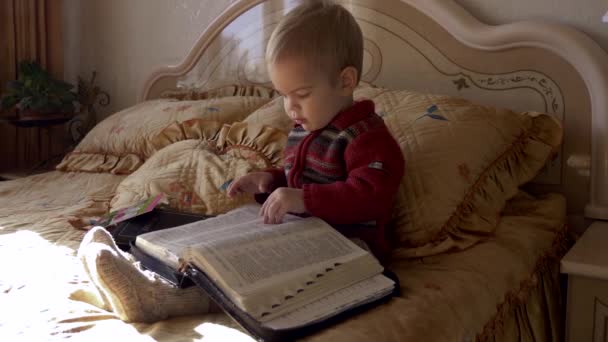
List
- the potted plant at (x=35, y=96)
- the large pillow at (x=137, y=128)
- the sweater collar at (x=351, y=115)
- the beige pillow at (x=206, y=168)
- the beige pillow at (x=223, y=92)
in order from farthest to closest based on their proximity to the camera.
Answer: the potted plant at (x=35, y=96)
the beige pillow at (x=223, y=92)
the large pillow at (x=137, y=128)
the beige pillow at (x=206, y=168)
the sweater collar at (x=351, y=115)

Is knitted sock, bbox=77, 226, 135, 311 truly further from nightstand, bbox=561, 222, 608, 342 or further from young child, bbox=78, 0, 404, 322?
nightstand, bbox=561, 222, 608, 342

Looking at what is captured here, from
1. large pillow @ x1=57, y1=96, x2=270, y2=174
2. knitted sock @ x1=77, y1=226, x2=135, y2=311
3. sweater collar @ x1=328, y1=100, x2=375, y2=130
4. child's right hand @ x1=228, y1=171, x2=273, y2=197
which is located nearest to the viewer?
knitted sock @ x1=77, y1=226, x2=135, y2=311

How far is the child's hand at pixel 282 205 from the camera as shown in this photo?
1.09m

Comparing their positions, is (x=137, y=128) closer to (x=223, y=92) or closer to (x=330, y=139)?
(x=223, y=92)

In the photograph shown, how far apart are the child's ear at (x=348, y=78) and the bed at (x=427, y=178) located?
263mm

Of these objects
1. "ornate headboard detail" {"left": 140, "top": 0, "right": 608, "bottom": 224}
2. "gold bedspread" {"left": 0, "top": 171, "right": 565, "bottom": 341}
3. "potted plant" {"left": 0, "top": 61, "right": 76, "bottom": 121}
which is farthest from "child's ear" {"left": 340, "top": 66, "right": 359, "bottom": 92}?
"potted plant" {"left": 0, "top": 61, "right": 76, "bottom": 121}

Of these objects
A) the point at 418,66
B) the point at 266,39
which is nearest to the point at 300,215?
the point at 418,66

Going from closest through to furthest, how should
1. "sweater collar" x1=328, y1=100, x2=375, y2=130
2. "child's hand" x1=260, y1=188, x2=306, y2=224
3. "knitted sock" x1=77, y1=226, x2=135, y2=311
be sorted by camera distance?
"knitted sock" x1=77, y1=226, x2=135, y2=311
"child's hand" x1=260, y1=188, x2=306, y2=224
"sweater collar" x1=328, y1=100, x2=375, y2=130

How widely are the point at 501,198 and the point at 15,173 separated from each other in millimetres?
2142

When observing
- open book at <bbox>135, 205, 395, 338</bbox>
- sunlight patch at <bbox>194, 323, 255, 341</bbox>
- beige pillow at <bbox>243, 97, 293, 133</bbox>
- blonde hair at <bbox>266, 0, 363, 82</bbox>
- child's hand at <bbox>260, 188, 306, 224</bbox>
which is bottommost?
sunlight patch at <bbox>194, 323, 255, 341</bbox>

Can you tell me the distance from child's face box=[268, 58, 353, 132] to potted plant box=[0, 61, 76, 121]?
6.01 feet

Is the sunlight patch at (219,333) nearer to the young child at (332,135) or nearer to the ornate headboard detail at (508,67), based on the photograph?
the young child at (332,135)

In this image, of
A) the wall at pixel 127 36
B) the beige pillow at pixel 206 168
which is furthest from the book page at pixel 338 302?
the wall at pixel 127 36

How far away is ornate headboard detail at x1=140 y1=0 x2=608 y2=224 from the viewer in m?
1.56
